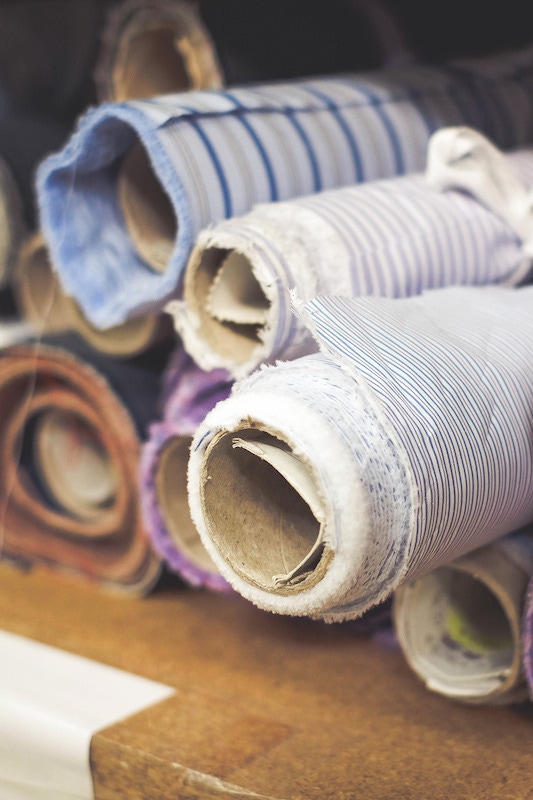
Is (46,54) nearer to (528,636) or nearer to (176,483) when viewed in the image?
(176,483)

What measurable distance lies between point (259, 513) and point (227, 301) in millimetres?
174

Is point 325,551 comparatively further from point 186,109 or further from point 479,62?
point 479,62

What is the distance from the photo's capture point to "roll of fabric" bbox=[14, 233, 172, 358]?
A: 2.61 feet

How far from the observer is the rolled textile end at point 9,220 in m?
0.85

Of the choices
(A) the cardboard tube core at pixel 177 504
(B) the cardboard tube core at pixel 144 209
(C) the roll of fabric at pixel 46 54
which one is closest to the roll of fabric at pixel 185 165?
(B) the cardboard tube core at pixel 144 209

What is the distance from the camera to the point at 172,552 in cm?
74

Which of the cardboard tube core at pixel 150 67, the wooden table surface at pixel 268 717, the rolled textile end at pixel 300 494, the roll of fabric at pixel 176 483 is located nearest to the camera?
the rolled textile end at pixel 300 494

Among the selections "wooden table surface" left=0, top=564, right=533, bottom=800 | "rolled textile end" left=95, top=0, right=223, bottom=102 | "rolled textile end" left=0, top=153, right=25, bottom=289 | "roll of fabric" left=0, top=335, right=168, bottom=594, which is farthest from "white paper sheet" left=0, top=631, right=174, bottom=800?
"rolled textile end" left=95, top=0, right=223, bottom=102

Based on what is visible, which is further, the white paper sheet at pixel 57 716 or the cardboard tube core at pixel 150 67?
the cardboard tube core at pixel 150 67

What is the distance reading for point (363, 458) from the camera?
0.42m

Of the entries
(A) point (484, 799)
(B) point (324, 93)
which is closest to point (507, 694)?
(A) point (484, 799)

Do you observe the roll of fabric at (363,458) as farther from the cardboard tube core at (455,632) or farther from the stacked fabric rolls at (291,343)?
the cardboard tube core at (455,632)

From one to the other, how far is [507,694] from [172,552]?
0.27 meters

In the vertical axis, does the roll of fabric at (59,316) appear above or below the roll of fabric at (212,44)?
below
